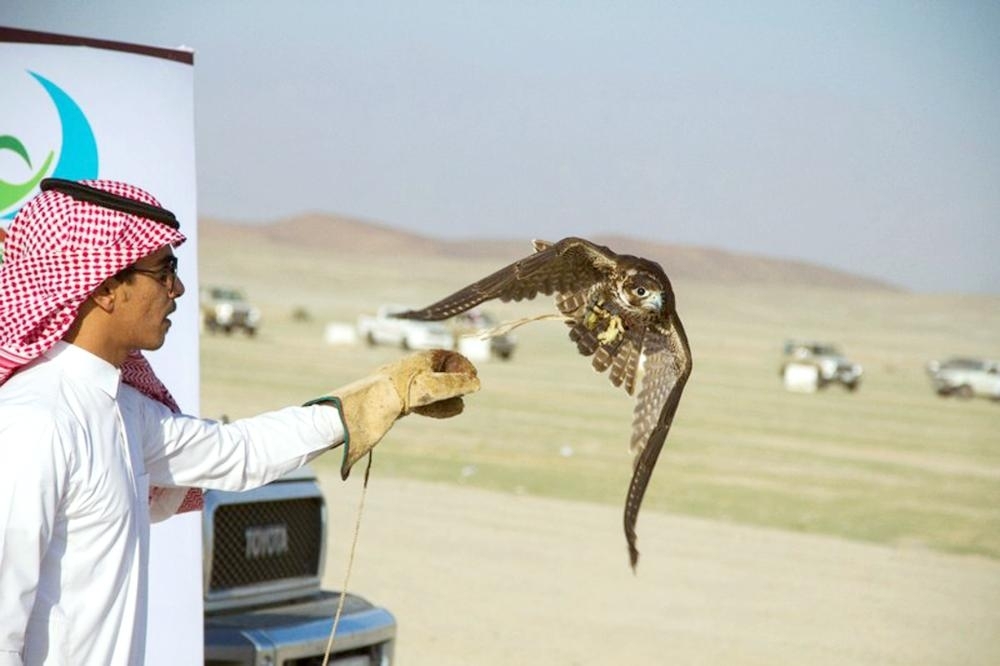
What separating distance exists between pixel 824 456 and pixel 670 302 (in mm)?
17012

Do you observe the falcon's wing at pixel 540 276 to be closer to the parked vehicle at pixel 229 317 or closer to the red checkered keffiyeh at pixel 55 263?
the red checkered keffiyeh at pixel 55 263

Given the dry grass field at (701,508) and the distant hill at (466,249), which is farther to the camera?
the distant hill at (466,249)

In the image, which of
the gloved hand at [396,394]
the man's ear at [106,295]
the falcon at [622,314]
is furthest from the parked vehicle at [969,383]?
the man's ear at [106,295]

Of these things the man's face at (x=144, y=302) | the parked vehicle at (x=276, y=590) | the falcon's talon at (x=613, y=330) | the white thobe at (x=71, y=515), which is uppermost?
the man's face at (x=144, y=302)

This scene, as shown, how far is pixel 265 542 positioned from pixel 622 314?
1.84 metres

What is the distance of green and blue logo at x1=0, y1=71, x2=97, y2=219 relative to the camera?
12.3ft

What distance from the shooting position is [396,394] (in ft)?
9.94

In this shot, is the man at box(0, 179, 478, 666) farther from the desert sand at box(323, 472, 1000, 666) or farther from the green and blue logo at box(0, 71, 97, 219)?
the desert sand at box(323, 472, 1000, 666)

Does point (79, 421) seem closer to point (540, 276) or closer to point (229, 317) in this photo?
point (540, 276)

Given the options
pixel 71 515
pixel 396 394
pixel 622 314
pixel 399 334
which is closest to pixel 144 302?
pixel 71 515

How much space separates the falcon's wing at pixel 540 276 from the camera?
11.1 feet

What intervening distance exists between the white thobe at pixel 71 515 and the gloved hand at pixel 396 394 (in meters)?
0.47

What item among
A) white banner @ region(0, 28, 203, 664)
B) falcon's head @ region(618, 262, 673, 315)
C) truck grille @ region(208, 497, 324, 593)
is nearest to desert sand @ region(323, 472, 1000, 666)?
truck grille @ region(208, 497, 324, 593)

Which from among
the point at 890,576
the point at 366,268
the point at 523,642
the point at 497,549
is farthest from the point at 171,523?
the point at 366,268
